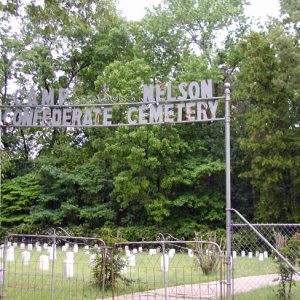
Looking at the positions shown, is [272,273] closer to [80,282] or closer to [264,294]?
[264,294]

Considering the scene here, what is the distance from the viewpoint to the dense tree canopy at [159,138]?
24047mm

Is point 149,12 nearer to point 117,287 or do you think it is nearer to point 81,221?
point 81,221

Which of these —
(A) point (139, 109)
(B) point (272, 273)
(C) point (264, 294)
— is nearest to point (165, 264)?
(C) point (264, 294)

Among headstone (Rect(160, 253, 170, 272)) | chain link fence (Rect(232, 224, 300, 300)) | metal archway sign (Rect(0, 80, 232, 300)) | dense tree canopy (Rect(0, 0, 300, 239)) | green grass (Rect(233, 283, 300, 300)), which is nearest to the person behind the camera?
metal archway sign (Rect(0, 80, 232, 300))

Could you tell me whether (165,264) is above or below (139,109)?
below

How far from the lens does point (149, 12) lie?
102 feet

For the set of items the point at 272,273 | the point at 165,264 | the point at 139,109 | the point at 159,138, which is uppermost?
the point at 159,138

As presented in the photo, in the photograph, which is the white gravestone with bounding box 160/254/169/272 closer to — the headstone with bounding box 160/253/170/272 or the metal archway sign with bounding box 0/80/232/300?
the headstone with bounding box 160/253/170/272

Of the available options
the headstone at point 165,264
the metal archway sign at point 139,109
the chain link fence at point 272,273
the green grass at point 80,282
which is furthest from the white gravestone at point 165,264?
the metal archway sign at point 139,109

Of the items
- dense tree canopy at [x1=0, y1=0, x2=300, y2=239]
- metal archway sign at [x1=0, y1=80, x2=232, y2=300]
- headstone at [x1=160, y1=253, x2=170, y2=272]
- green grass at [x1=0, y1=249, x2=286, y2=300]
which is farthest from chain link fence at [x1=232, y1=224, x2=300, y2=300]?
dense tree canopy at [x1=0, y1=0, x2=300, y2=239]

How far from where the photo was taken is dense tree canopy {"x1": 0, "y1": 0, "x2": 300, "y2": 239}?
24047mm

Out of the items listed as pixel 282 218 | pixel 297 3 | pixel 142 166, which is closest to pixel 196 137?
pixel 142 166

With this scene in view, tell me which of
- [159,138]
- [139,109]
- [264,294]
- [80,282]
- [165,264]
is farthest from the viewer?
[159,138]

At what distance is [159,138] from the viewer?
25.3 m
